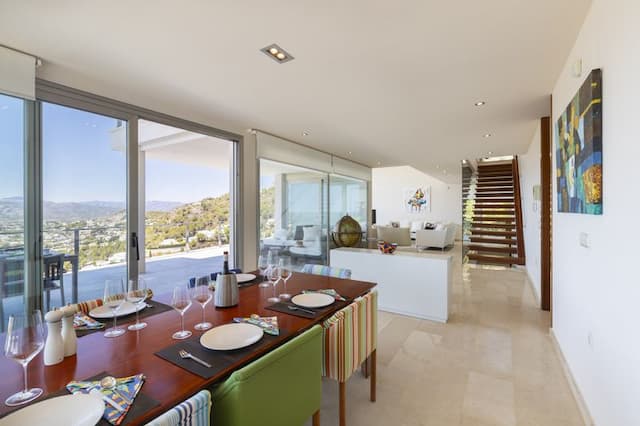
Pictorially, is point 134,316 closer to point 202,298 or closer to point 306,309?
point 202,298

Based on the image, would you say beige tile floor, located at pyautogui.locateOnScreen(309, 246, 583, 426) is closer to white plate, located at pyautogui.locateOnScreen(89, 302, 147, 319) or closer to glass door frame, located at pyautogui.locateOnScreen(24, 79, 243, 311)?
white plate, located at pyautogui.locateOnScreen(89, 302, 147, 319)

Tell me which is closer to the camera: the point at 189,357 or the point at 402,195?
the point at 189,357

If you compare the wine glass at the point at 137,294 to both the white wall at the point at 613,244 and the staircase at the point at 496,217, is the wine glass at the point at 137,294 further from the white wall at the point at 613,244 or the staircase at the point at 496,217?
the staircase at the point at 496,217

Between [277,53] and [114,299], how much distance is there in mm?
1871

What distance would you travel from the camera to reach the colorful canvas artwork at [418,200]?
12.4 m

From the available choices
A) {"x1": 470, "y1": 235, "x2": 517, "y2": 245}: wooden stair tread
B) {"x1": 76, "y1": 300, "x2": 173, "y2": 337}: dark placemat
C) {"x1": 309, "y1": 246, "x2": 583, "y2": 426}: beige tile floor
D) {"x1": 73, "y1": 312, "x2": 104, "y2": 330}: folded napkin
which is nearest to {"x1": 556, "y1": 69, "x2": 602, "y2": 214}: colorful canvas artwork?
{"x1": 309, "y1": 246, "x2": 583, "y2": 426}: beige tile floor

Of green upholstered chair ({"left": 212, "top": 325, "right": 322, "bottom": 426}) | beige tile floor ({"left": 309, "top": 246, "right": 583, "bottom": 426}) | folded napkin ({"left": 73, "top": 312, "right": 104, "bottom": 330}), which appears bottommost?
beige tile floor ({"left": 309, "top": 246, "right": 583, "bottom": 426})

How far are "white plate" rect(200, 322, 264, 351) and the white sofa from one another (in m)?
8.48

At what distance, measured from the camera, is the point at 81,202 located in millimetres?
2623

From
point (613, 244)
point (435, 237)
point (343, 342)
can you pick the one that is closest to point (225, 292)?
point (343, 342)

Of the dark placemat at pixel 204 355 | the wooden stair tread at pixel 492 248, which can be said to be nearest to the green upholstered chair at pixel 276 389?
the dark placemat at pixel 204 355

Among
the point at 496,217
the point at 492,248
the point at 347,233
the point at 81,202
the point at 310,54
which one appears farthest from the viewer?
the point at 496,217

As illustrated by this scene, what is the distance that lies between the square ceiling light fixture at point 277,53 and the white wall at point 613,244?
183 centimetres

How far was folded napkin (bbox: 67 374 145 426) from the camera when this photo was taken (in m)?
0.86
